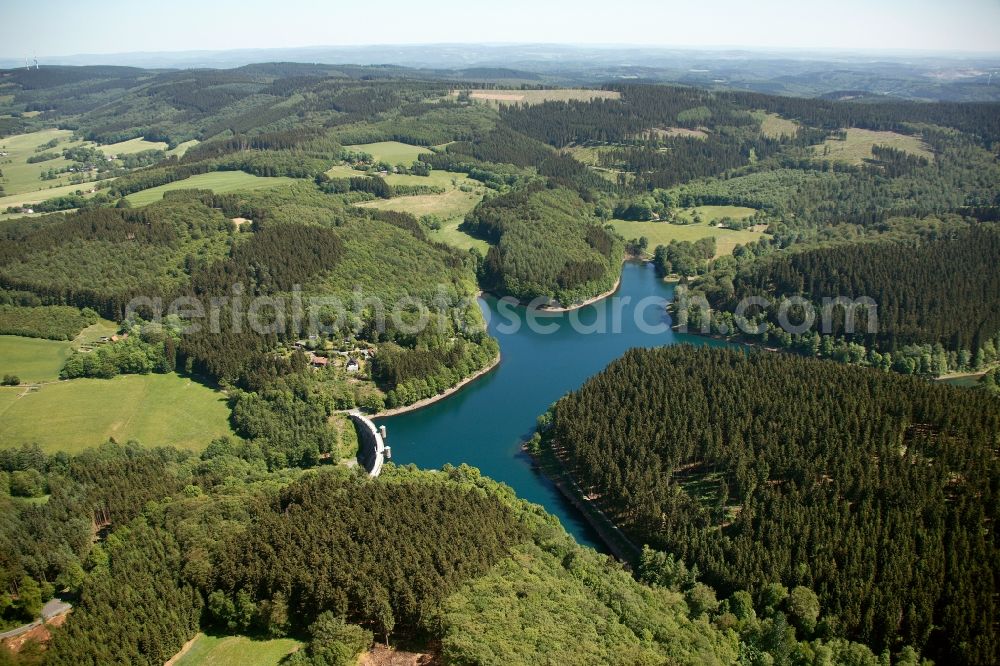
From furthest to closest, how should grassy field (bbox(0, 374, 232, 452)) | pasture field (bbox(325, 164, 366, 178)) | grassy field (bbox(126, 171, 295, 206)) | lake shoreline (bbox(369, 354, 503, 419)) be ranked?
pasture field (bbox(325, 164, 366, 178))
grassy field (bbox(126, 171, 295, 206))
lake shoreline (bbox(369, 354, 503, 419))
grassy field (bbox(0, 374, 232, 452))

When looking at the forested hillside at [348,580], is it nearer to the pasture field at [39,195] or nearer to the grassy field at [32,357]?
the grassy field at [32,357]

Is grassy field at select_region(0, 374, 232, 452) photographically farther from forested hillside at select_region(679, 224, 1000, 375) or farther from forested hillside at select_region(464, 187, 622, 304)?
forested hillside at select_region(679, 224, 1000, 375)

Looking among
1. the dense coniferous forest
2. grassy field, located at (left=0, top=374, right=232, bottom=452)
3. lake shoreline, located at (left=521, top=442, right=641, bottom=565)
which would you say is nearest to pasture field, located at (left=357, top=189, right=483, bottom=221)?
the dense coniferous forest

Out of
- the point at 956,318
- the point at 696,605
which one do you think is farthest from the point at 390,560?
the point at 956,318

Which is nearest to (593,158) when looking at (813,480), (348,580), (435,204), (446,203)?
(446,203)

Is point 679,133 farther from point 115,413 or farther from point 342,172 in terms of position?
point 115,413

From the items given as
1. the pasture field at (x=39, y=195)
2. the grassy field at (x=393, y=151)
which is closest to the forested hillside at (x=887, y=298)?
the grassy field at (x=393, y=151)
